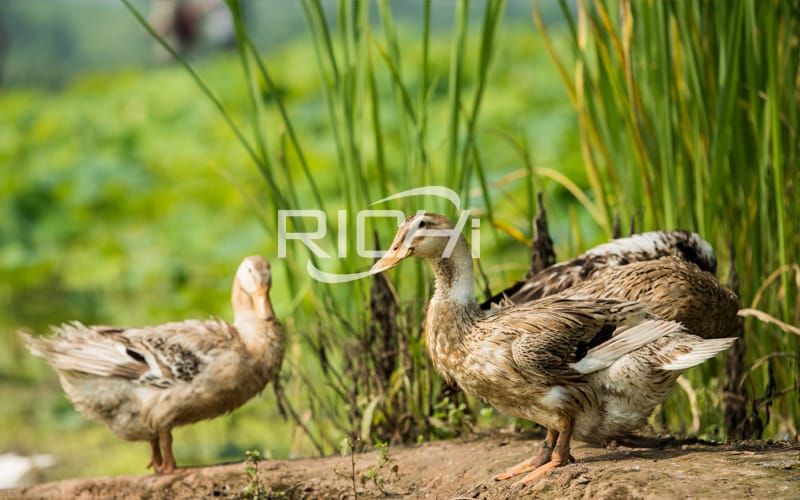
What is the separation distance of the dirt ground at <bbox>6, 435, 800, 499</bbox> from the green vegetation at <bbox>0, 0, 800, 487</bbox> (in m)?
0.34

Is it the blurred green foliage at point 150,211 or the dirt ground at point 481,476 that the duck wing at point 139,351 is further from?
the blurred green foliage at point 150,211

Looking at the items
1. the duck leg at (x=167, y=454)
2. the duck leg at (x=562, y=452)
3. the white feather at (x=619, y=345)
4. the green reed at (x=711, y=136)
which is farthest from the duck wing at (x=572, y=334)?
the duck leg at (x=167, y=454)

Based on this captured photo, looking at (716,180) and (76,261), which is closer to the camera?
(716,180)

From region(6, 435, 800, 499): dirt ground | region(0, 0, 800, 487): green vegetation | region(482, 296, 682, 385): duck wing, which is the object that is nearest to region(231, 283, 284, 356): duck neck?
region(0, 0, 800, 487): green vegetation

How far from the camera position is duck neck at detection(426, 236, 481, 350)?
342 centimetres

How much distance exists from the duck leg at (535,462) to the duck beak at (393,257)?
741 millimetres

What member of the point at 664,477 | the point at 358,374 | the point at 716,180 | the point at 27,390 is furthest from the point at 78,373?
the point at 27,390

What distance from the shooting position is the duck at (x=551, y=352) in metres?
3.27

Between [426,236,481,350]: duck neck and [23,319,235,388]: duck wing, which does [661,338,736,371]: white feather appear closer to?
[426,236,481,350]: duck neck

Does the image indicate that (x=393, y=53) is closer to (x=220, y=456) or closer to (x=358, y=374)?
→ (x=358, y=374)

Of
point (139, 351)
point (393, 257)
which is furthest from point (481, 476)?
point (139, 351)

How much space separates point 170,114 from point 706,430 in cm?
899

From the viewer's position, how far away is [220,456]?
21.0 ft

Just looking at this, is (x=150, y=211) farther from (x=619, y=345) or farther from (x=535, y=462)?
(x=619, y=345)
